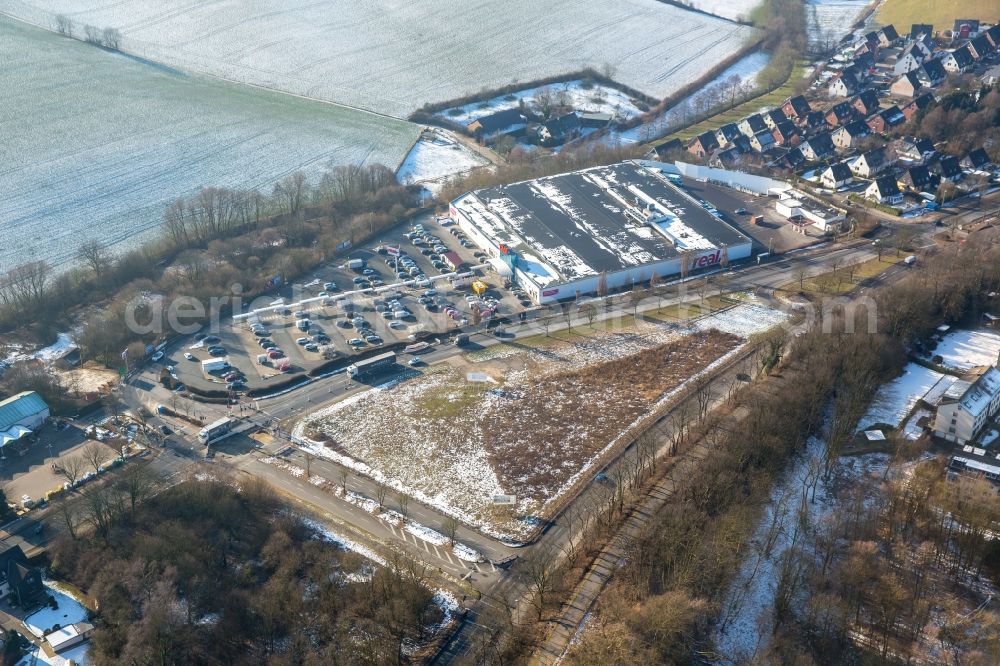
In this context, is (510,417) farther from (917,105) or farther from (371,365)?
(917,105)

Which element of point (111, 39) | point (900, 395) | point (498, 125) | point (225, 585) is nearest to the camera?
point (225, 585)

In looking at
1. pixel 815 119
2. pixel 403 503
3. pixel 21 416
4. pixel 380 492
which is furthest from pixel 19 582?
pixel 815 119

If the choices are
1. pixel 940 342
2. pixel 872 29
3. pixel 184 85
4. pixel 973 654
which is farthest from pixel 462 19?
pixel 973 654

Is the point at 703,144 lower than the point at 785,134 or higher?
lower

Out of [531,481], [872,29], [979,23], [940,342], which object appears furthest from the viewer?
[872,29]

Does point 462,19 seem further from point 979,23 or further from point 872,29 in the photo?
point 979,23

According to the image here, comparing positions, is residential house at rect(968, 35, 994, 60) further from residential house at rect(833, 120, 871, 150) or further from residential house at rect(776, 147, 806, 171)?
residential house at rect(776, 147, 806, 171)

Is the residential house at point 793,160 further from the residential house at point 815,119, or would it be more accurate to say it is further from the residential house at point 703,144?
the residential house at point 815,119

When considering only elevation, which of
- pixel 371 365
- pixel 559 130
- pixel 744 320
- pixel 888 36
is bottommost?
pixel 371 365
